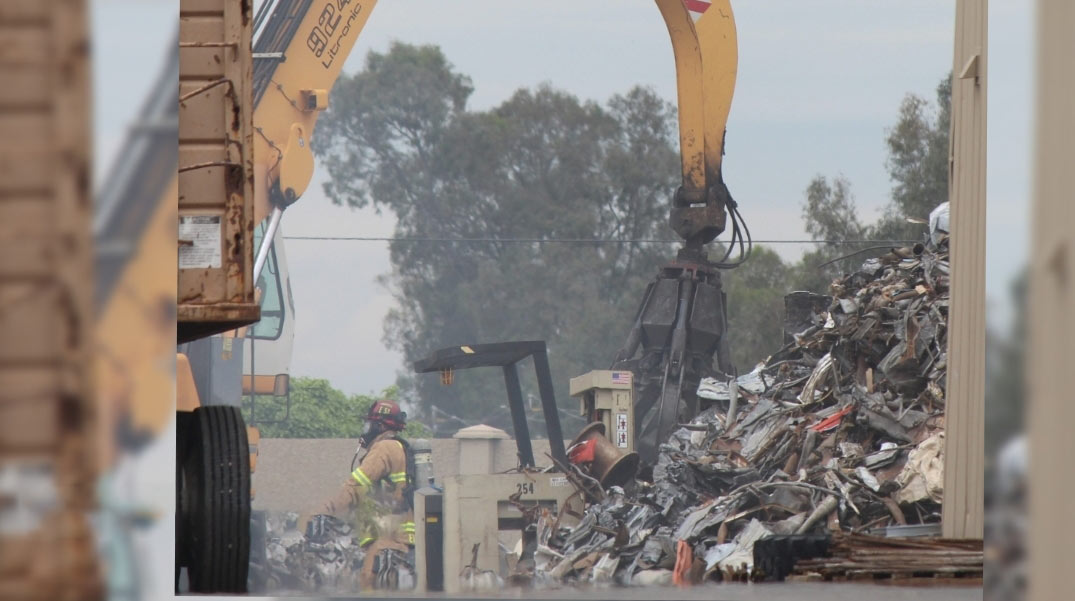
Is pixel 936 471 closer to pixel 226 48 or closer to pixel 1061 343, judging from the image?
pixel 226 48

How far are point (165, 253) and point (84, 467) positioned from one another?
17.0 inches

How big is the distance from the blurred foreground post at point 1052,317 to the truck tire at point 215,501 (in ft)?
12.0

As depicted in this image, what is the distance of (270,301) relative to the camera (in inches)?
420

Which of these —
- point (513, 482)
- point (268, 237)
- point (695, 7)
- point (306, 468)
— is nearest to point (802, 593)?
point (513, 482)

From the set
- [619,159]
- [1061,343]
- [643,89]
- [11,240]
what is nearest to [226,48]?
[11,240]

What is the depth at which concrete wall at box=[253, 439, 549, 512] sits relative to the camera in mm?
10680

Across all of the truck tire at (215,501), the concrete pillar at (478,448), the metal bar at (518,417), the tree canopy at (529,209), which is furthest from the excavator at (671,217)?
the truck tire at (215,501)

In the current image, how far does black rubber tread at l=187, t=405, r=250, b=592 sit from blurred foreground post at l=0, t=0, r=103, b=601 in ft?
10.0

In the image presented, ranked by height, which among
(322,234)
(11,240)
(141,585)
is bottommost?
(141,585)

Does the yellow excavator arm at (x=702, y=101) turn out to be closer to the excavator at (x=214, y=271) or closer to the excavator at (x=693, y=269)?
the excavator at (x=693, y=269)

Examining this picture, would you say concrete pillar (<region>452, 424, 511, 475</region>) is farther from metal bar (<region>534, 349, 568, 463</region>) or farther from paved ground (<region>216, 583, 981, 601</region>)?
paved ground (<region>216, 583, 981, 601</region>)

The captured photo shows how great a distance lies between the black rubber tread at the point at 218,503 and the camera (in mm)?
4898

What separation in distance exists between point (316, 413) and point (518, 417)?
76.3 inches

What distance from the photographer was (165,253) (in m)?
2.18
